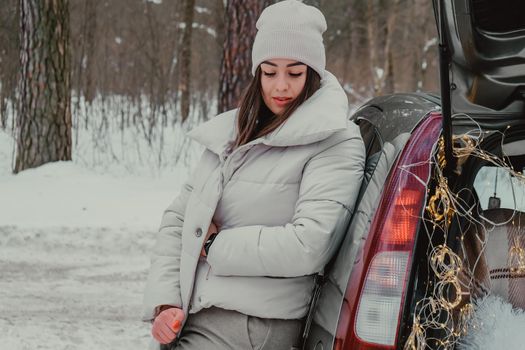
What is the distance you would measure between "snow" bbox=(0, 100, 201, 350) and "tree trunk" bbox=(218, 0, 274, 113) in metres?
1.34

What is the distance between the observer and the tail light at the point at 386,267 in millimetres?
1764

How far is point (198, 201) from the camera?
7.36 ft

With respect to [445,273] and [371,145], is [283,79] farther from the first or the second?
[445,273]

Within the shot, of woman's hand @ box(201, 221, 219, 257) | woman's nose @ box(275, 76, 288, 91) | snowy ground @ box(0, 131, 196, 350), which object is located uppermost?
woman's nose @ box(275, 76, 288, 91)

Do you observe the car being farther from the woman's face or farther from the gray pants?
the woman's face

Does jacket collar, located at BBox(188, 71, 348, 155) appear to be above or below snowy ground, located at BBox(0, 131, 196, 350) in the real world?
above

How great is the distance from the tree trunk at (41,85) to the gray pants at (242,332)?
6.31m

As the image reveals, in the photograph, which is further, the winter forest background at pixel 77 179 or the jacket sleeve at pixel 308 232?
the winter forest background at pixel 77 179

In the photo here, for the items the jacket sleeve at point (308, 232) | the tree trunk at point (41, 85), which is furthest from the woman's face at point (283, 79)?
the tree trunk at point (41, 85)

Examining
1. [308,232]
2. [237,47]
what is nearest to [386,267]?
[308,232]

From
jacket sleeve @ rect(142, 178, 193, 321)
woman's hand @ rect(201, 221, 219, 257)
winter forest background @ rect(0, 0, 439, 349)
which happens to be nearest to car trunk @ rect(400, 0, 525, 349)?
woman's hand @ rect(201, 221, 219, 257)

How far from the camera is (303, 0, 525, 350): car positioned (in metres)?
1.71

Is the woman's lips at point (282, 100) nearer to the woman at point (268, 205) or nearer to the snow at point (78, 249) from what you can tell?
the woman at point (268, 205)

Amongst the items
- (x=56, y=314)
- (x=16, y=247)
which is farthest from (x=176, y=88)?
(x=56, y=314)
